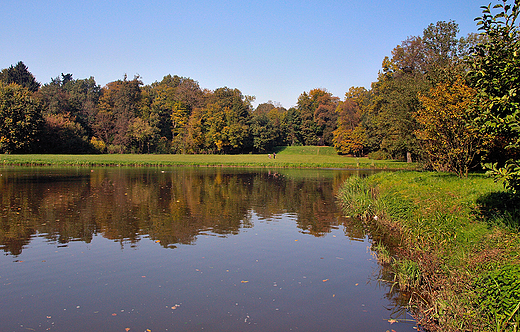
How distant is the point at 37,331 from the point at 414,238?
9512mm

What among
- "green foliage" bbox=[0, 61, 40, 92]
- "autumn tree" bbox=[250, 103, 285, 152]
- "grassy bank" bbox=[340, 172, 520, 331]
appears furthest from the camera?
"green foliage" bbox=[0, 61, 40, 92]

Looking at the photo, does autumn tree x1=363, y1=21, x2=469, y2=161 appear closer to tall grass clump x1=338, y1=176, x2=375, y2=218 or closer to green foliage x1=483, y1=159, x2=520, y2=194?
tall grass clump x1=338, y1=176, x2=375, y2=218

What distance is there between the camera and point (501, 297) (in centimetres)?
559

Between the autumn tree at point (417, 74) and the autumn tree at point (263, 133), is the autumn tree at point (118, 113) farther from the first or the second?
the autumn tree at point (417, 74)

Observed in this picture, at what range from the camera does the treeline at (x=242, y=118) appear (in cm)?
2569

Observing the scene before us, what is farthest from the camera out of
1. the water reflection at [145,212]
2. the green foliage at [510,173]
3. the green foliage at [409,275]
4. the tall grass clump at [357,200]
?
the tall grass clump at [357,200]

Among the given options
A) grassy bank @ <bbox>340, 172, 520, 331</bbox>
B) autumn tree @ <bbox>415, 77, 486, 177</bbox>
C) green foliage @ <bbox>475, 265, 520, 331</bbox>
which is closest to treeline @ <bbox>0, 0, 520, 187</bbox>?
autumn tree @ <bbox>415, 77, 486, 177</bbox>

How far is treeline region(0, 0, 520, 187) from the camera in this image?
25.7 metres

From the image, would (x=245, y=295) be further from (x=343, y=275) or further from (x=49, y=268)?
(x=49, y=268)

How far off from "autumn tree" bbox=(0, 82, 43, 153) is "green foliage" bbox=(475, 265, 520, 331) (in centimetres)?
7804

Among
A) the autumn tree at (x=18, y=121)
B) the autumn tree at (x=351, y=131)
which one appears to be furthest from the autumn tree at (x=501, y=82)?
the autumn tree at (x=18, y=121)

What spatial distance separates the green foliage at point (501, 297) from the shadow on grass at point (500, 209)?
10.00ft

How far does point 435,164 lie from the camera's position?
26.0 metres

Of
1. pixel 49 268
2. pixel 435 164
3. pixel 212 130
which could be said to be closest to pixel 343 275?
pixel 49 268
